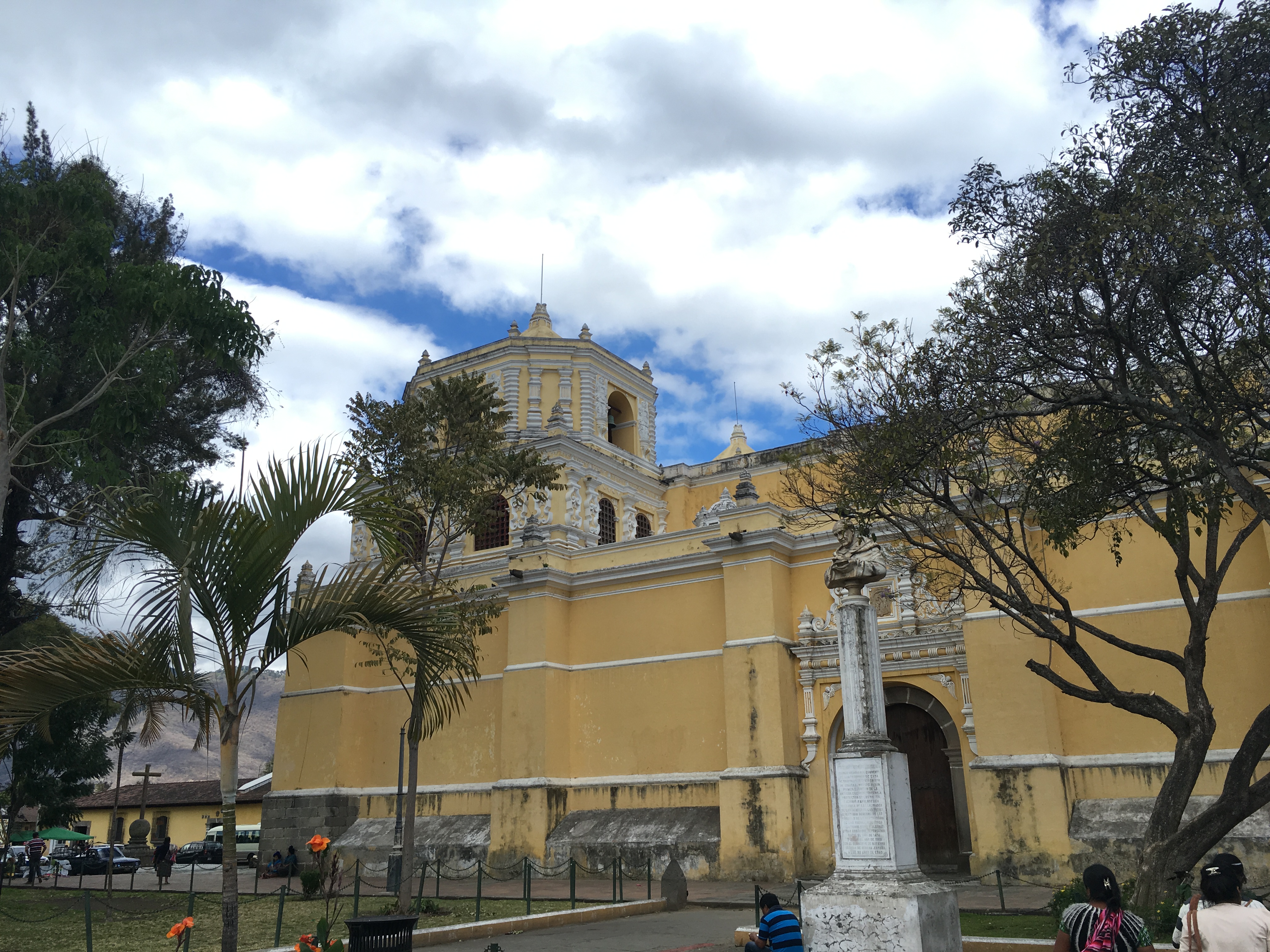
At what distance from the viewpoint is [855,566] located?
370 inches

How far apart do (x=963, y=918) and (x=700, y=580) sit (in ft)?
31.1

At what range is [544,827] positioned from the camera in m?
19.6

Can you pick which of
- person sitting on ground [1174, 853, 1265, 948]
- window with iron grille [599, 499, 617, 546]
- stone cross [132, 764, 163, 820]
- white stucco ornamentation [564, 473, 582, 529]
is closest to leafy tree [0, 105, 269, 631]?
white stucco ornamentation [564, 473, 582, 529]

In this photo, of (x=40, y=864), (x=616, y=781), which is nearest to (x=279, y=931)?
(x=616, y=781)

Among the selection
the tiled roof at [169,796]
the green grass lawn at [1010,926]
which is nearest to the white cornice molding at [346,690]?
the green grass lawn at [1010,926]

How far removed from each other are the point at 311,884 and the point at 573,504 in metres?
13.0

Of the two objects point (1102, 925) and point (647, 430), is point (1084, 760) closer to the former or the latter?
point (1102, 925)

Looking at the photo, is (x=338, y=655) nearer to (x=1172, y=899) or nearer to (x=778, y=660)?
(x=778, y=660)

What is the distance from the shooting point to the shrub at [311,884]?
51.5 feet

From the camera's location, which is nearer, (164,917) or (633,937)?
(633,937)

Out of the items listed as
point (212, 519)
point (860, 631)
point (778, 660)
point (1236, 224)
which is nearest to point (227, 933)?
point (212, 519)

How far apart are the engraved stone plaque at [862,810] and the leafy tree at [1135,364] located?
3272 mm

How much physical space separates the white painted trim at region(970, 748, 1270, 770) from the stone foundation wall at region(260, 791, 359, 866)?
14.2 meters

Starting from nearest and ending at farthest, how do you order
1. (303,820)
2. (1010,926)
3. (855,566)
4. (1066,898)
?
(855,566) < (1066,898) < (1010,926) < (303,820)
